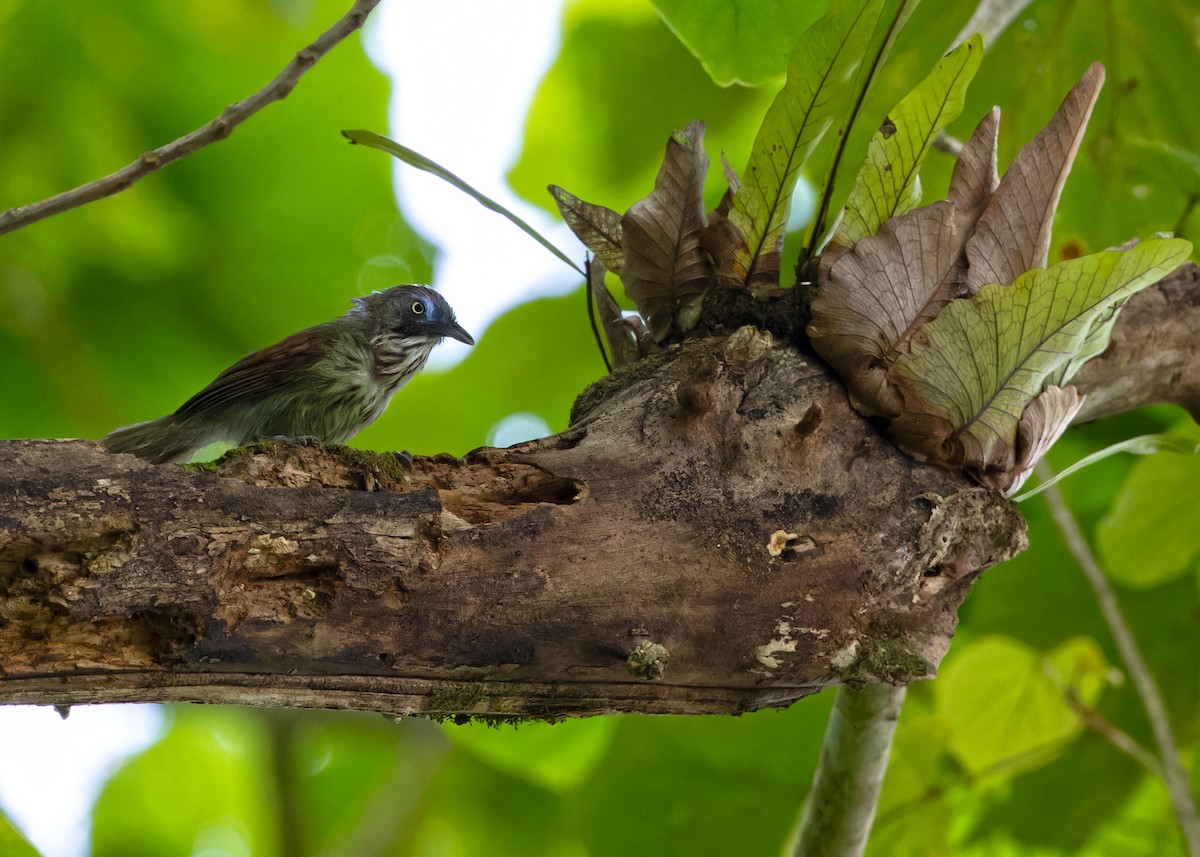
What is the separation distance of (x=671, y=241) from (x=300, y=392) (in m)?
0.98

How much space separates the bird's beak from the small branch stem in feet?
4.38

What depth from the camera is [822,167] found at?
2605 mm

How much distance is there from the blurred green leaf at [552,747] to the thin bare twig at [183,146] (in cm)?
188

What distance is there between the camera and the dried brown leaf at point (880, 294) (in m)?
1.69

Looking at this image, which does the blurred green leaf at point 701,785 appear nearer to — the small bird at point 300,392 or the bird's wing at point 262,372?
the small bird at point 300,392

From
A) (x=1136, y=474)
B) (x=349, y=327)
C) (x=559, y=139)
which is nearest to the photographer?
(x=349, y=327)

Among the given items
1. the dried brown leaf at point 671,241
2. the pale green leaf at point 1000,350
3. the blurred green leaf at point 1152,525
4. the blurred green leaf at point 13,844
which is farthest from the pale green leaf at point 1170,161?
the blurred green leaf at point 13,844

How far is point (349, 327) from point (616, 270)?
88 centimetres

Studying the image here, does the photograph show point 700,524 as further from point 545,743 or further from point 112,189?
point 545,743

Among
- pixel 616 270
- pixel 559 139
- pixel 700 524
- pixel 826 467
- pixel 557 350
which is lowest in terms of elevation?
pixel 700 524

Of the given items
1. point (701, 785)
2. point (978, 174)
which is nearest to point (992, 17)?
point (978, 174)

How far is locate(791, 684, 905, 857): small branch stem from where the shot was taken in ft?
7.27

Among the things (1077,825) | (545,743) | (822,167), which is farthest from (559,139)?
(1077,825)

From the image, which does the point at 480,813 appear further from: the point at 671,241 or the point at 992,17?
the point at 992,17
